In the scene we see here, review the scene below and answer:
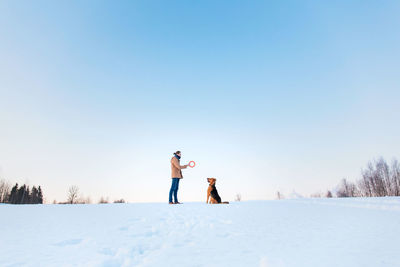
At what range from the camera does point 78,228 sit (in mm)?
4910

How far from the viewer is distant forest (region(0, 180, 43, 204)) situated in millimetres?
73856

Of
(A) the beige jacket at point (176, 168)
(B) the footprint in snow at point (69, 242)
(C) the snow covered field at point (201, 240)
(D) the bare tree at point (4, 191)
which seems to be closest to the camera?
(C) the snow covered field at point (201, 240)

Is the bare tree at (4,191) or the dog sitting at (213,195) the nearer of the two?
the dog sitting at (213,195)

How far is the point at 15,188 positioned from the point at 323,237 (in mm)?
111240

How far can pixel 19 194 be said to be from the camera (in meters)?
87.8

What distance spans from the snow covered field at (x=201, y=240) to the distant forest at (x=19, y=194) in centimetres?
9185

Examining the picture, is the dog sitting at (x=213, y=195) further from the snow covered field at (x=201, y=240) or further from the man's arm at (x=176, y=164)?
the snow covered field at (x=201, y=240)

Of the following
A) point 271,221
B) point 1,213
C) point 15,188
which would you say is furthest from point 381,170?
point 15,188

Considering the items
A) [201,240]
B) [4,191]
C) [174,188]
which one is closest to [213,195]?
[174,188]

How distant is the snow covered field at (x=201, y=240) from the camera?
11.1ft

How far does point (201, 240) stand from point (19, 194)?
4420 inches

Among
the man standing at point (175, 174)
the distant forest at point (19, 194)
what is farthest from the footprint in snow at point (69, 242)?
the distant forest at point (19, 194)

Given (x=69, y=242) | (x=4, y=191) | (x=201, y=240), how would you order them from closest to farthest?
(x=69, y=242) < (x=201, y=240) < (x=4, y=191)

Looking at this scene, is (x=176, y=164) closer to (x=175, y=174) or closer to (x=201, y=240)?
(x=175, y=174)
